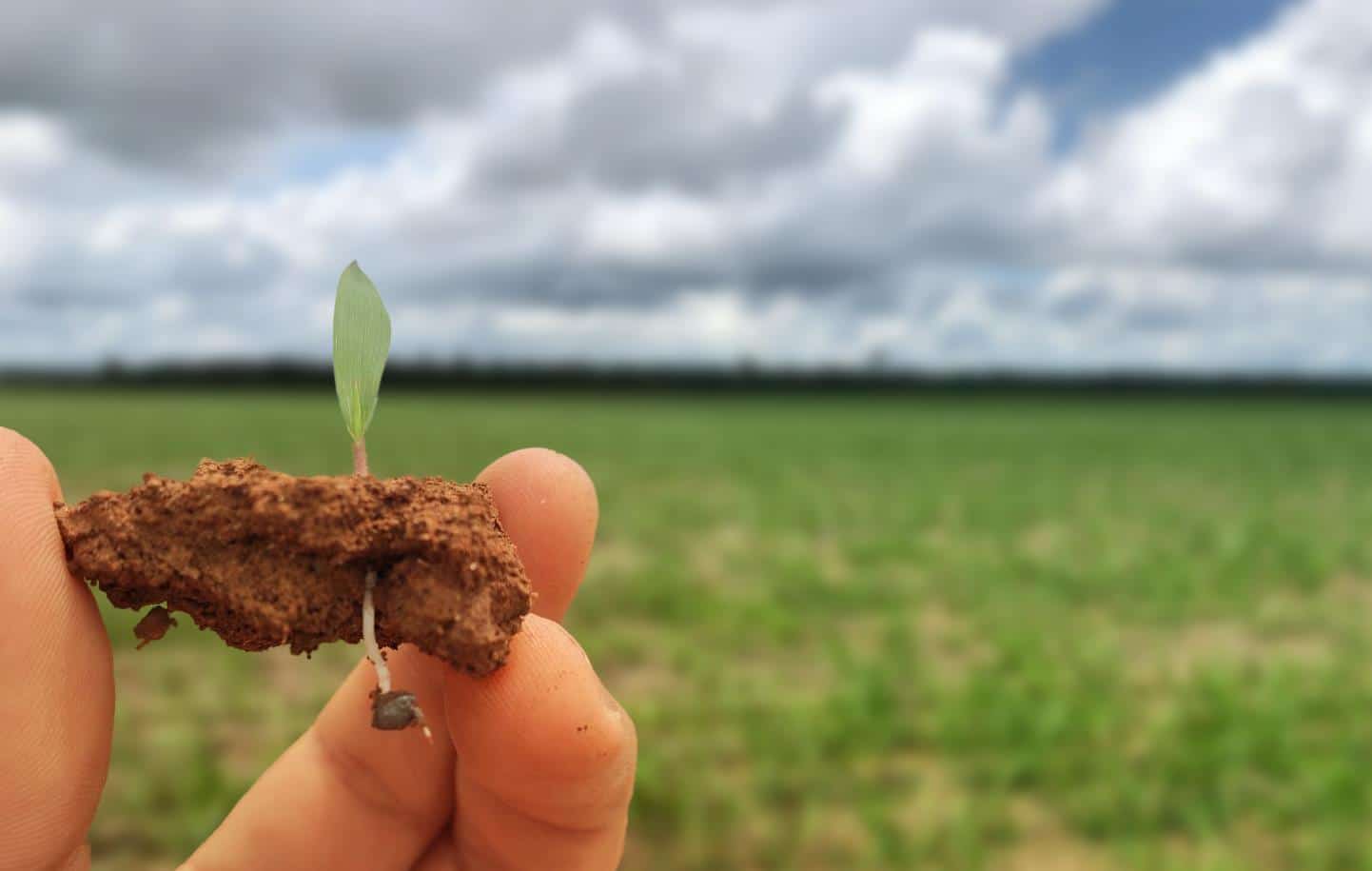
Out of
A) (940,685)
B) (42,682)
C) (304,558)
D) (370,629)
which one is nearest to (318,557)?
(304,558)

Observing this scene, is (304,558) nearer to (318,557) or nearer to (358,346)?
(318,557)

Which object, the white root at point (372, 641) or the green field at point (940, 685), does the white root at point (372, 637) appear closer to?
the white root at point (372, 641)

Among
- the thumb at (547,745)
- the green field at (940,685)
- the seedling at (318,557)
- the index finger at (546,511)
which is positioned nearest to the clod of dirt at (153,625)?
the seedling at (318,557)

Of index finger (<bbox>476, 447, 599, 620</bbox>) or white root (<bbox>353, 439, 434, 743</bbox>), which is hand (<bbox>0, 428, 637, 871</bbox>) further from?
white root (<bbox>353, 439, 434, 743</bbox>)

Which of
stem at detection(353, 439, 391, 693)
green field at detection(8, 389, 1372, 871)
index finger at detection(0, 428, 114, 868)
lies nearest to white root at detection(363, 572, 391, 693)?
stem at detection(353, 439, 391, 693)

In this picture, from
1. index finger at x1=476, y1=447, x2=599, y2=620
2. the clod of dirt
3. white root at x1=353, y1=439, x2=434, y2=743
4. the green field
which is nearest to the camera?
white root at x1=353, y1=439, x2=434, y2=743
